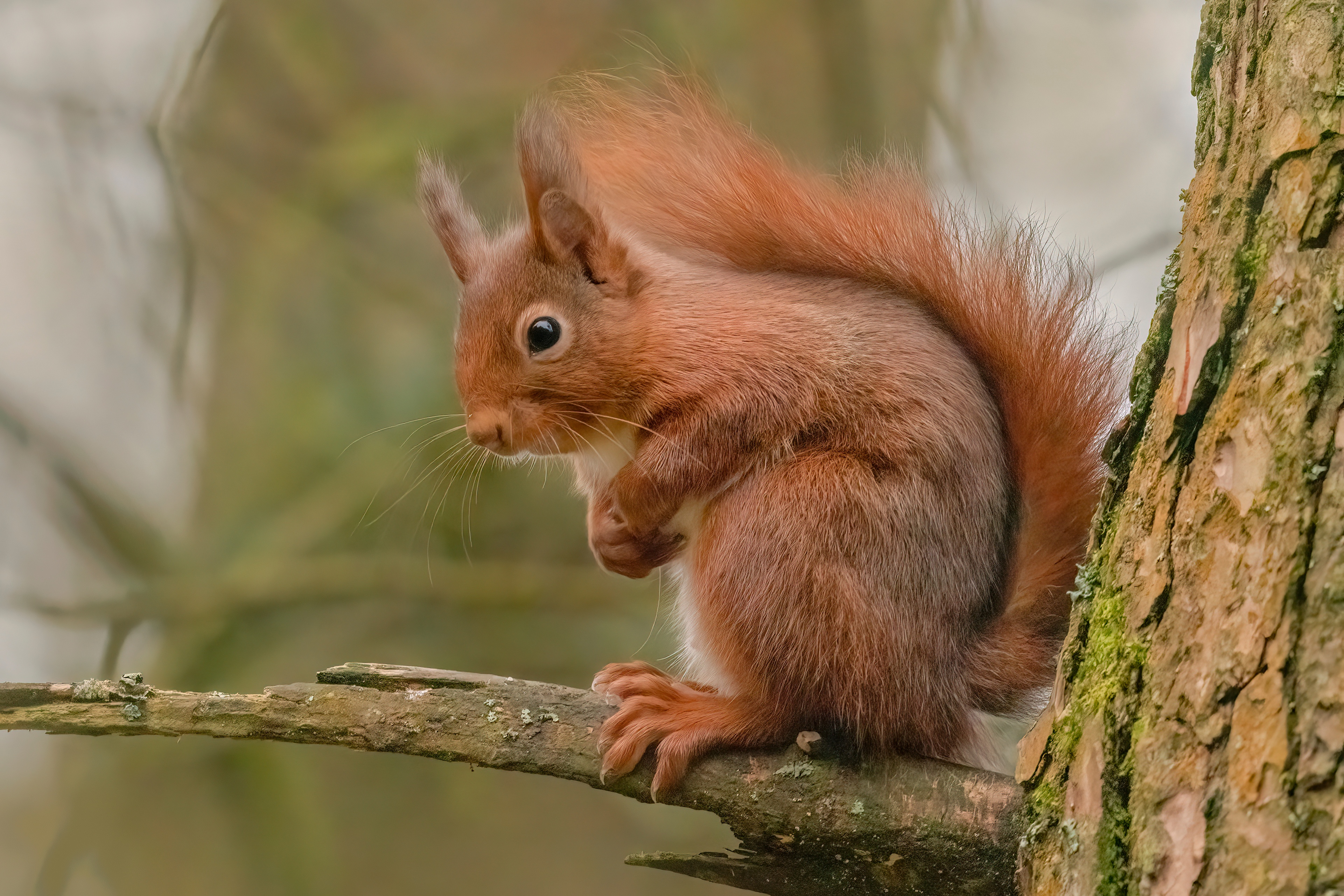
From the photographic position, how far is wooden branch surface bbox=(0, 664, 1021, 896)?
1.29 metres

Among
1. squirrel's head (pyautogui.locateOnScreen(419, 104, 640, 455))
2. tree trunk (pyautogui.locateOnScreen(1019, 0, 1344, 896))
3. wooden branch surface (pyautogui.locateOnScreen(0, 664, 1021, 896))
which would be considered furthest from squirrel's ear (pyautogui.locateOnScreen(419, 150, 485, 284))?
tree trunk (pyautogui.locateOnScreen(1019, 0, 1344, 896))

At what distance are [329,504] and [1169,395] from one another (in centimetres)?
236

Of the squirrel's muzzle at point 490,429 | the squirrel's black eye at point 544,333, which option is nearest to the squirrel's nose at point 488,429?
the squirrel's muzzle at point 490,429

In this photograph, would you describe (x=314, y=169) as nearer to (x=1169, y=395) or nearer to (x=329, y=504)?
(x=329, y=504)

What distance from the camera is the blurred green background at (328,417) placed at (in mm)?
2824

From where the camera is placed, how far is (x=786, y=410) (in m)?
1.67

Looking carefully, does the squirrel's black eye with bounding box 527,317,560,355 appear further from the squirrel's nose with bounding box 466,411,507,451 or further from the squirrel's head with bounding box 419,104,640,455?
the squirrel's nose with bounding box 466,411,507,451

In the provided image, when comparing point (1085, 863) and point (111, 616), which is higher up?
point (111, 616)

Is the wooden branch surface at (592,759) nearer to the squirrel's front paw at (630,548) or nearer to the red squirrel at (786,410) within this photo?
the red squirrel at (786,410)

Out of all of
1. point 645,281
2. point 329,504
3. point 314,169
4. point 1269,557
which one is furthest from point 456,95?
point 1269,557

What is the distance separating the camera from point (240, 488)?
2988 mm

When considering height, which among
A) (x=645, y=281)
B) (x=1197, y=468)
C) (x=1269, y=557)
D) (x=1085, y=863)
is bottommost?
(x=1085, y=863)

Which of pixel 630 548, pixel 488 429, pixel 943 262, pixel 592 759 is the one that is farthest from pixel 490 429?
pixel 943 262

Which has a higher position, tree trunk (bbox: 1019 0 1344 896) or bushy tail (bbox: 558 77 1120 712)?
bushy tail (bbox: 558 77 1120 712)
